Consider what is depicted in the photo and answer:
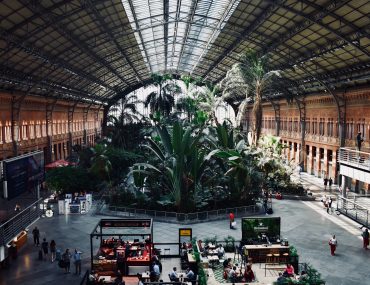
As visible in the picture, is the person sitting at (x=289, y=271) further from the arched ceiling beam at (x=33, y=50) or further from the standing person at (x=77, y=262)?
the arched ceiling beam at (x=33, y=50)

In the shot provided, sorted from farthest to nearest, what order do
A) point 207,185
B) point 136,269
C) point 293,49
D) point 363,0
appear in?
point 293,49, point 207,185, point 363,0, point 136,269

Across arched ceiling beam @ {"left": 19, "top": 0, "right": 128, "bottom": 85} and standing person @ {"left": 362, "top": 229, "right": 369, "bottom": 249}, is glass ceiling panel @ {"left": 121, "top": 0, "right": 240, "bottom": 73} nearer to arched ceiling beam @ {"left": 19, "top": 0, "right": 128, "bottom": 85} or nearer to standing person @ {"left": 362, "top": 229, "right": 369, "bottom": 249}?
arched ceiling beam @ {"left": 19, "top": 0, "right": 128, "bottom": 85}

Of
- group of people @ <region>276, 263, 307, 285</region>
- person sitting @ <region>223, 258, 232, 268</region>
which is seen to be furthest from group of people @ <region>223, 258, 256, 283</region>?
group of people @ <region>276, 263, 307, 285</region>

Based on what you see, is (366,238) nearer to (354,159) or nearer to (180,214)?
(354,159)

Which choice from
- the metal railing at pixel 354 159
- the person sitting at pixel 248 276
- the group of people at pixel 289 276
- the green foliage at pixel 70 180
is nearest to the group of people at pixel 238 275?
the person sitting at pixel 248 276

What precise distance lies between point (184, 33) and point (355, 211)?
1021 inches

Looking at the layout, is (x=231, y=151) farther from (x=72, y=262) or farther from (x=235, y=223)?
(x=72, y=262)

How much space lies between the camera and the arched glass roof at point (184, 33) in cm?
2458

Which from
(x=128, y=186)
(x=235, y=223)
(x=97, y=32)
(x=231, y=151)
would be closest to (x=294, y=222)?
(x=235, y=223)

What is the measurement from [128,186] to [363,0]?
1891cm

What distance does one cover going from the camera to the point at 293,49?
35.5 metres

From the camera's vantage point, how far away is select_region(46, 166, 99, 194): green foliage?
30.9 meters

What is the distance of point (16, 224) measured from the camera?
16078mm

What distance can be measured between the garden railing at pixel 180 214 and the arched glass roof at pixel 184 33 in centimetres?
1234
